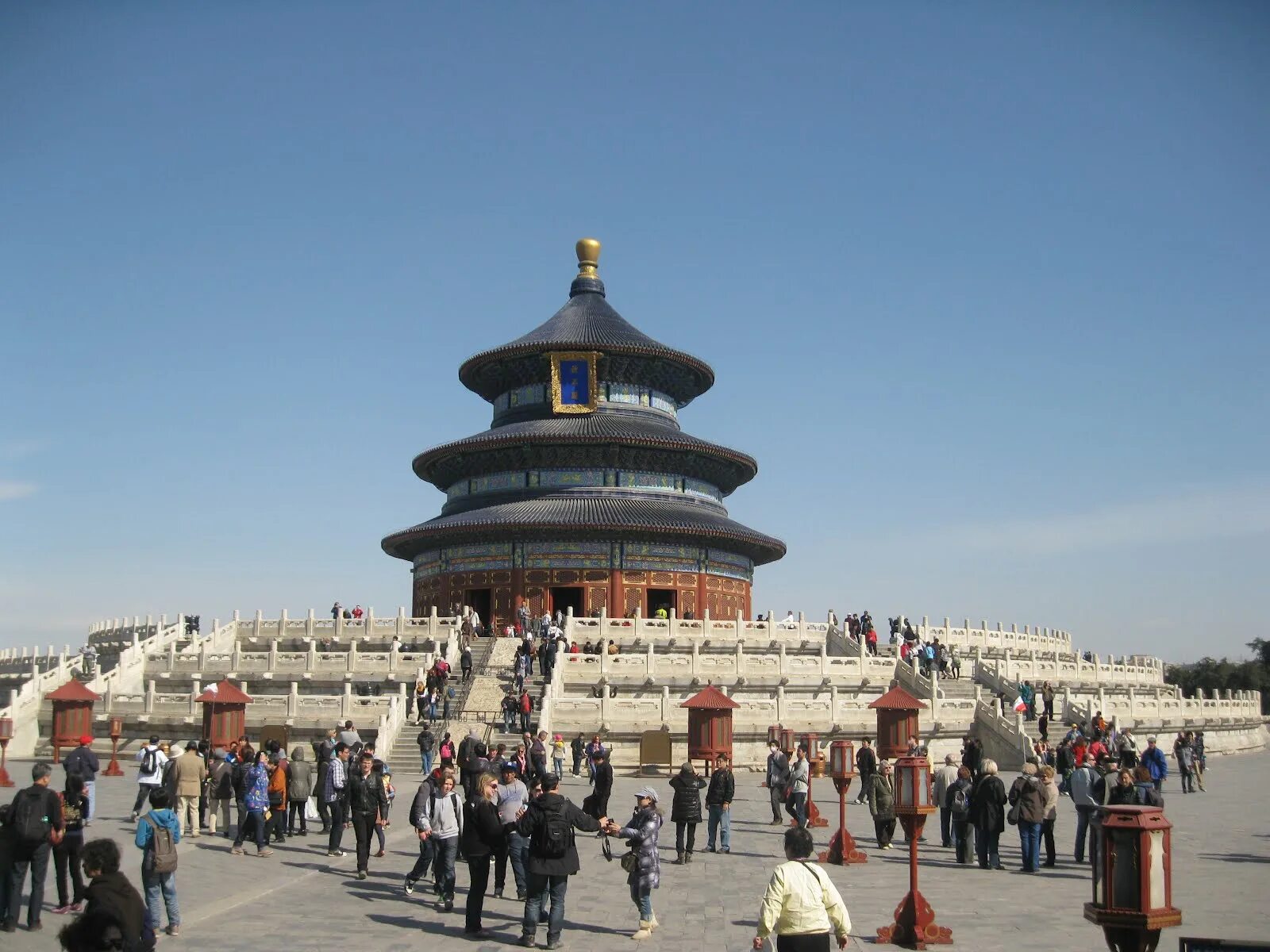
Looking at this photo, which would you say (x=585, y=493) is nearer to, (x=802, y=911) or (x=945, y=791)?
(x=945, y=791)

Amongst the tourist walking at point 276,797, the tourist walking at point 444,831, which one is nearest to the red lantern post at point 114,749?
the tourist walking at point 276,797

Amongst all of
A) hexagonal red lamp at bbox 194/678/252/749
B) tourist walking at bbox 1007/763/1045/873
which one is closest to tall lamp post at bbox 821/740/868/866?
tourist walking at bbox 1007/763/1045/873

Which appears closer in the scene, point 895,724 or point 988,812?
point 988,812

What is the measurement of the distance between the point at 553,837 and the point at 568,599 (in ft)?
118

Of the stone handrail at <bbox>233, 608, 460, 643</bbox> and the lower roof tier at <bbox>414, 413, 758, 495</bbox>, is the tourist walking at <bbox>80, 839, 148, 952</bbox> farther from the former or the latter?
the lower roof tier at <bbox>414, 413, 758, 495</bbox>

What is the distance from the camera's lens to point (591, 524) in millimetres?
46906

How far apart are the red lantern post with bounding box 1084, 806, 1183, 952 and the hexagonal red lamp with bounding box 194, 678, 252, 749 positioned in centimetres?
1976

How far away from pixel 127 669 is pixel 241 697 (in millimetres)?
11323

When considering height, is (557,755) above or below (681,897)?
above

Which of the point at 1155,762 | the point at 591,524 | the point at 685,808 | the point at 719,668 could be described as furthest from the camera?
the point at 591,524

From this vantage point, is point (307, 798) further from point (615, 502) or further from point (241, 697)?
point (615, 502)

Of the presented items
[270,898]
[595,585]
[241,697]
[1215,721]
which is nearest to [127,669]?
[241,697]

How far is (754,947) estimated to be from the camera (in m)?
9.12

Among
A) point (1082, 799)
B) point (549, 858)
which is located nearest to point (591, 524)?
point (1082, 799)
